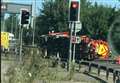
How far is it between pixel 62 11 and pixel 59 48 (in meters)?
27.5

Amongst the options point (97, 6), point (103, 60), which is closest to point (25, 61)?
point (103, 60)

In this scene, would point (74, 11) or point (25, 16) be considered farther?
point (25, 16)

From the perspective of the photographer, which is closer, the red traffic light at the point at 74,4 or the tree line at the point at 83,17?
the red traffic light at the point at 74,4

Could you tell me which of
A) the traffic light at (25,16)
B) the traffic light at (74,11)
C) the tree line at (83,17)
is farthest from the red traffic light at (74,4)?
the tree line at (83,17)

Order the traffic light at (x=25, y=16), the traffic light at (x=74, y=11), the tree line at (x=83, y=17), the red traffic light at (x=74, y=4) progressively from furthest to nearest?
the tree line at (x=83, y=17) → the traffic light at (x=25, y=16) → the red traffic light at (x=74, y=4) → the traffic light at (x=74, y=11)

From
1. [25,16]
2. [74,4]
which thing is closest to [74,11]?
[74,4]

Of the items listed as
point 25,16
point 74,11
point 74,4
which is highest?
point 74,4

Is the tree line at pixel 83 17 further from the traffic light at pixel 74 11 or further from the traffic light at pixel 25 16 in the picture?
the traffic light at pixel 74 11

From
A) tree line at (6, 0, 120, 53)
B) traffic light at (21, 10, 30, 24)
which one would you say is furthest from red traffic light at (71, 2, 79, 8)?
tree line at (6, 0, 120, 53)

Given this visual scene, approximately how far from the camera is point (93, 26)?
7625cm

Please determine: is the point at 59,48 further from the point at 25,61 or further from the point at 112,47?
the point at 112,47

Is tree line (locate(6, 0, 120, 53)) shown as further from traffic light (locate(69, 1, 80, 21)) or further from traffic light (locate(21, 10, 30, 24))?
traffic light (locate(69, 1, 80, 21))

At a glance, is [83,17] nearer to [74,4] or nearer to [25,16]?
[25,16]

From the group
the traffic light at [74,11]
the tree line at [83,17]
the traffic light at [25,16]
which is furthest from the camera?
the tree line at [83,17]
